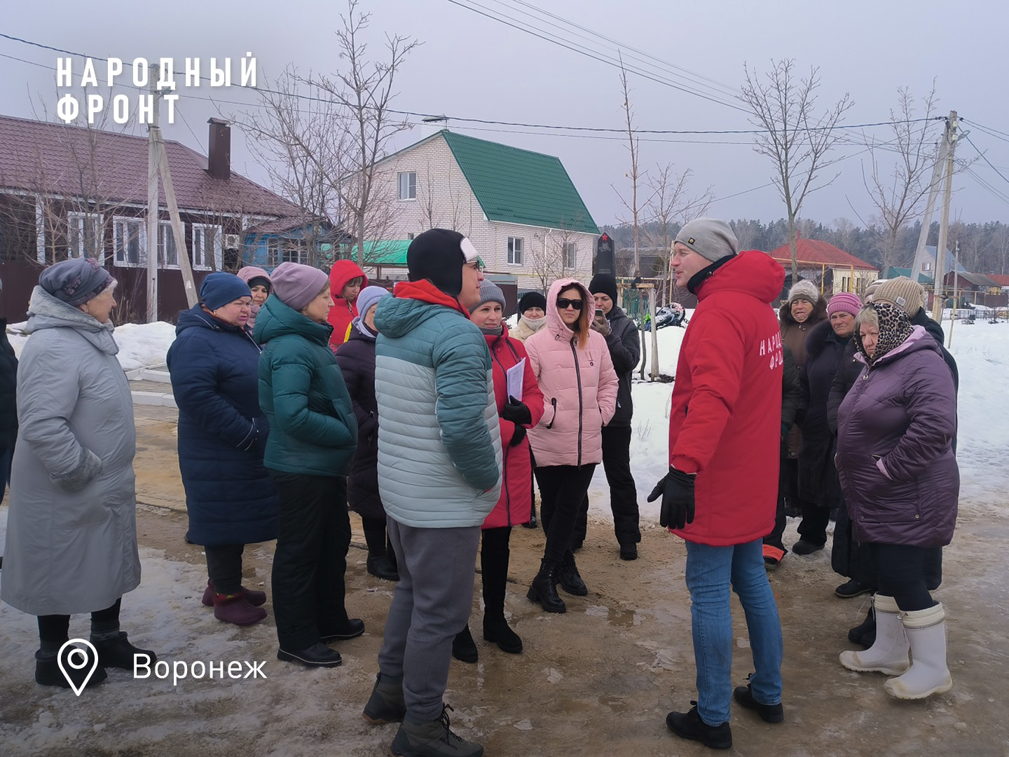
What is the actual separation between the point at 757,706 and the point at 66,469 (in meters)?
3.05

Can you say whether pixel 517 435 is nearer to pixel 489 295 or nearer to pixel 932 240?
pixel 489 295

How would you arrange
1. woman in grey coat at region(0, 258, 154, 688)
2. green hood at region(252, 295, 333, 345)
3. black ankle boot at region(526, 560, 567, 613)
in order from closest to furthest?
1. woman in grey coat at region(0, 258, 154, 688)
2. green hood at region(252, 295, 333, 345)
3. black ankle boot at region(526, 560, 567, 613)

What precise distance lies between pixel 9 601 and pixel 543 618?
2579 millimetres

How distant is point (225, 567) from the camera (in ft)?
13.5

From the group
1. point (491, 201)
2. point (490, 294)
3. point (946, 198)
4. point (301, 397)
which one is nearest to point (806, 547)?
point (490, 294)

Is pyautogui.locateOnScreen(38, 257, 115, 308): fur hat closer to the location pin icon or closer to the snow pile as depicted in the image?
the location pin icon

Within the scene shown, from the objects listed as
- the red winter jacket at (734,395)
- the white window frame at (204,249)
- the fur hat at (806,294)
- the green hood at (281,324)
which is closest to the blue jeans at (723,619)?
the red winter jacket at (734,395)

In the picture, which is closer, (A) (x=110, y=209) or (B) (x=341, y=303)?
(B) (x=341, y=303)

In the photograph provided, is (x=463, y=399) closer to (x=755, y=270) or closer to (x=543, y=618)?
(x=755, y=270)

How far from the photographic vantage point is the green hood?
3.58m

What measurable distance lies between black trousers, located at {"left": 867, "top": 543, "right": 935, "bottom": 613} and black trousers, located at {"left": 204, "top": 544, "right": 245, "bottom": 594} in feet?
10.4

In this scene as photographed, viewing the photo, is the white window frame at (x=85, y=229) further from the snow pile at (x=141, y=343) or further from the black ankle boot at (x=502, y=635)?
the black ankle boot at (x=502, y=635)

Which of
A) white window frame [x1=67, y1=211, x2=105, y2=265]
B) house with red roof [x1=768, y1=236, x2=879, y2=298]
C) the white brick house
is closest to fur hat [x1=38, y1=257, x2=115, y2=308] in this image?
white window frame [x1=67, y1=211, x2=105, y2=265]

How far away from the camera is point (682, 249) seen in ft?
10.3
